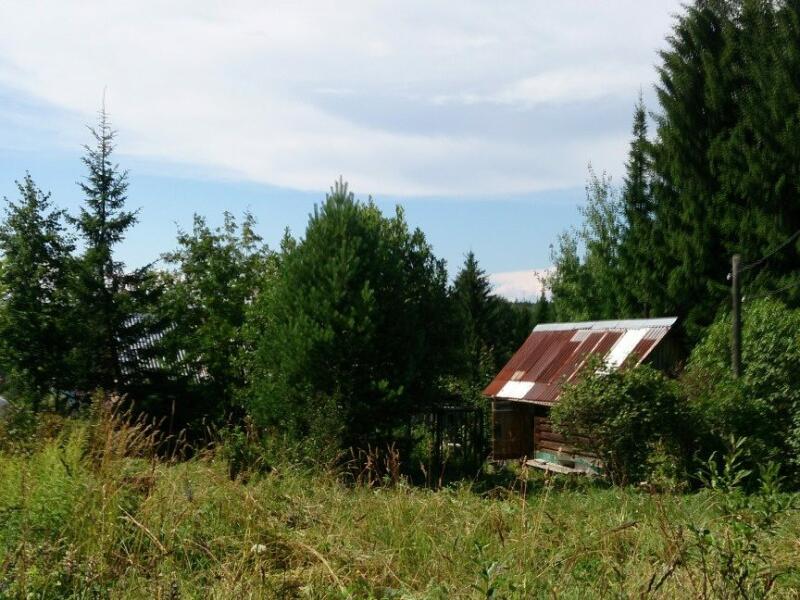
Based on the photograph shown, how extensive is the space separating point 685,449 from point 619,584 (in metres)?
9.60

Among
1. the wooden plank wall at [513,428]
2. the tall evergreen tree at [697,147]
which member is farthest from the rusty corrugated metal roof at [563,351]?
the tall evergreen tree at [697,147]

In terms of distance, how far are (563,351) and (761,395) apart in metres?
6.54

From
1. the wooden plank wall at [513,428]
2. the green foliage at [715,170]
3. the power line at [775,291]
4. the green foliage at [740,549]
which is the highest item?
the green foliage at [715,170]

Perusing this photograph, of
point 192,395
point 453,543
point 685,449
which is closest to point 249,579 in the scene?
point 453,543

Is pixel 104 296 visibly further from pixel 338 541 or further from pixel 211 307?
pixel 338 541

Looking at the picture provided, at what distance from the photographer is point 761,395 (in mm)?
14453

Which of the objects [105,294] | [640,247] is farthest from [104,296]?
[640,247]

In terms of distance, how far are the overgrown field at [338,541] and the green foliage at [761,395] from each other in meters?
7.22

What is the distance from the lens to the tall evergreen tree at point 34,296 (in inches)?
802

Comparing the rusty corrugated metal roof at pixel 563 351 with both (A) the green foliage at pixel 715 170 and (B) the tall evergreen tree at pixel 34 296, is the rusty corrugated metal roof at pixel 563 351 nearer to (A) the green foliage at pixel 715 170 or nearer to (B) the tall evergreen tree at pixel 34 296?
(A) the green foliage at pixel 715 170

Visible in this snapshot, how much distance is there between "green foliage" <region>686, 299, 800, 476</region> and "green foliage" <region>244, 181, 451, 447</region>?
4.96 m

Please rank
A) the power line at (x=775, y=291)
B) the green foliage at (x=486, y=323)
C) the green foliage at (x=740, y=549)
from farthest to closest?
the green foliage at (x=486, y=323)
the power line at (x=775, y=291)
the green foliage at (x=740, y=549)

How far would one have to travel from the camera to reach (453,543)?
527 cm

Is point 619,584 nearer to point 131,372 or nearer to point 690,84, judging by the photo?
point 131,372
